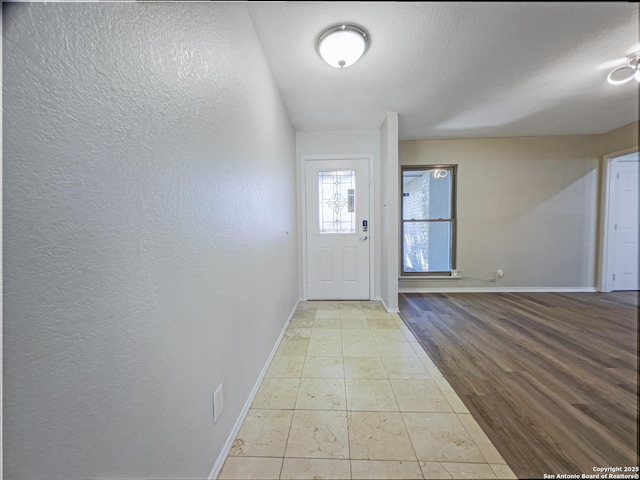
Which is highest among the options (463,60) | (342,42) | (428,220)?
(463,60)

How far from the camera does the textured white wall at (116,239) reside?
34 cm

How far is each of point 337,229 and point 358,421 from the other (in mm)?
2254

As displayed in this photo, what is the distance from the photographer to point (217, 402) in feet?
3.01

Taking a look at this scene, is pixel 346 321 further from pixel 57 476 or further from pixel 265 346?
pixel 57 476

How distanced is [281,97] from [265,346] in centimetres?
218

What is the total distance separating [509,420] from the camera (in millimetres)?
1048

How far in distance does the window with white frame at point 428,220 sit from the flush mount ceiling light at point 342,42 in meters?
2.97

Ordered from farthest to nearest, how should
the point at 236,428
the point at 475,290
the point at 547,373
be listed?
the point at 475,290 < the point at 547,373 < the point at 236,428

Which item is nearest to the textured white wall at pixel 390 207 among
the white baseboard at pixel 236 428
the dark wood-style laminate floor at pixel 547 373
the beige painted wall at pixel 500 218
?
the dark wood-style laminate floor at pixel 547 373

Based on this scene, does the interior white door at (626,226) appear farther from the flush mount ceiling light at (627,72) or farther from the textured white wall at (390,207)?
the textured white wall at (390,207)

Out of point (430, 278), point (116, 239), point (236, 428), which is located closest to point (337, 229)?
point (430, 278)

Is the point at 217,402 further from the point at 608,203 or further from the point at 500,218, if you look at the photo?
the point at 500,218

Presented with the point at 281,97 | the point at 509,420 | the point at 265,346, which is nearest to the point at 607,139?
the point at 509,420

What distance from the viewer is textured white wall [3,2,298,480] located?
1.11ft
